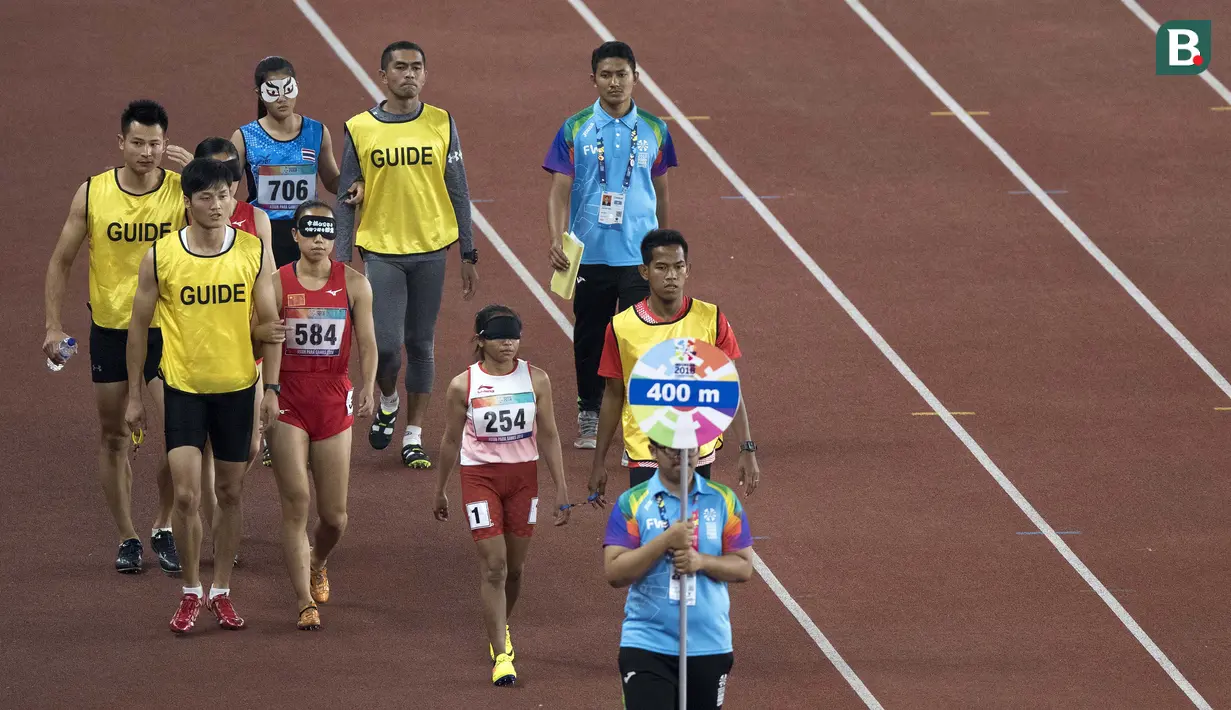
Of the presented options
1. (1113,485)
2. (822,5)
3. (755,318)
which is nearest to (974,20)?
(822,5)

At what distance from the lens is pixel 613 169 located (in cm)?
994

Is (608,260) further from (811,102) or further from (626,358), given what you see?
(811,102)

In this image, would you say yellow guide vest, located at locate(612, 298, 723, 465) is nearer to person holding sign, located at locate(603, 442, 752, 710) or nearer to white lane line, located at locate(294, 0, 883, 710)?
white lane line, located at locate(294, 0, 883, 710)

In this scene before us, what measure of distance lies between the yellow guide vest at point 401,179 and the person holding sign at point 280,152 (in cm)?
15

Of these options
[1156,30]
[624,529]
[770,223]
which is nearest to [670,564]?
[624,529]

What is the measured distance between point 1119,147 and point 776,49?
3106mm

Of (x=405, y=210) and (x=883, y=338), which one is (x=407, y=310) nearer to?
(x=405, y=210)

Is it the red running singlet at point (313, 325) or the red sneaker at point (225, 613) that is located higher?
the red running singlet at point (313, 325)

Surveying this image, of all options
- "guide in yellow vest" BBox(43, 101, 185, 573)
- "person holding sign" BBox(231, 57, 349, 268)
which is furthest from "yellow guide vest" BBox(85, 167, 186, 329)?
"person holding sign" BBox(231, 57, 349, 268)

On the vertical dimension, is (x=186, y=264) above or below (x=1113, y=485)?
above

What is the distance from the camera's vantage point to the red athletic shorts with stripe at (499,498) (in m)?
7.76

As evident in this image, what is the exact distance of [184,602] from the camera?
812 cm

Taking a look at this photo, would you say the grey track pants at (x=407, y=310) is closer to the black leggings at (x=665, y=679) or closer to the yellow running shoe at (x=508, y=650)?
the yellow running shoe at (x=508, y=650)

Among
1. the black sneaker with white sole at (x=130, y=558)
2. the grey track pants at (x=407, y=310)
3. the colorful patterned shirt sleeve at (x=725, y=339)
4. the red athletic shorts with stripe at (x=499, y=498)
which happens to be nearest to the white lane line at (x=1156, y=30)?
the grey track pants at (x=407, y=310)
